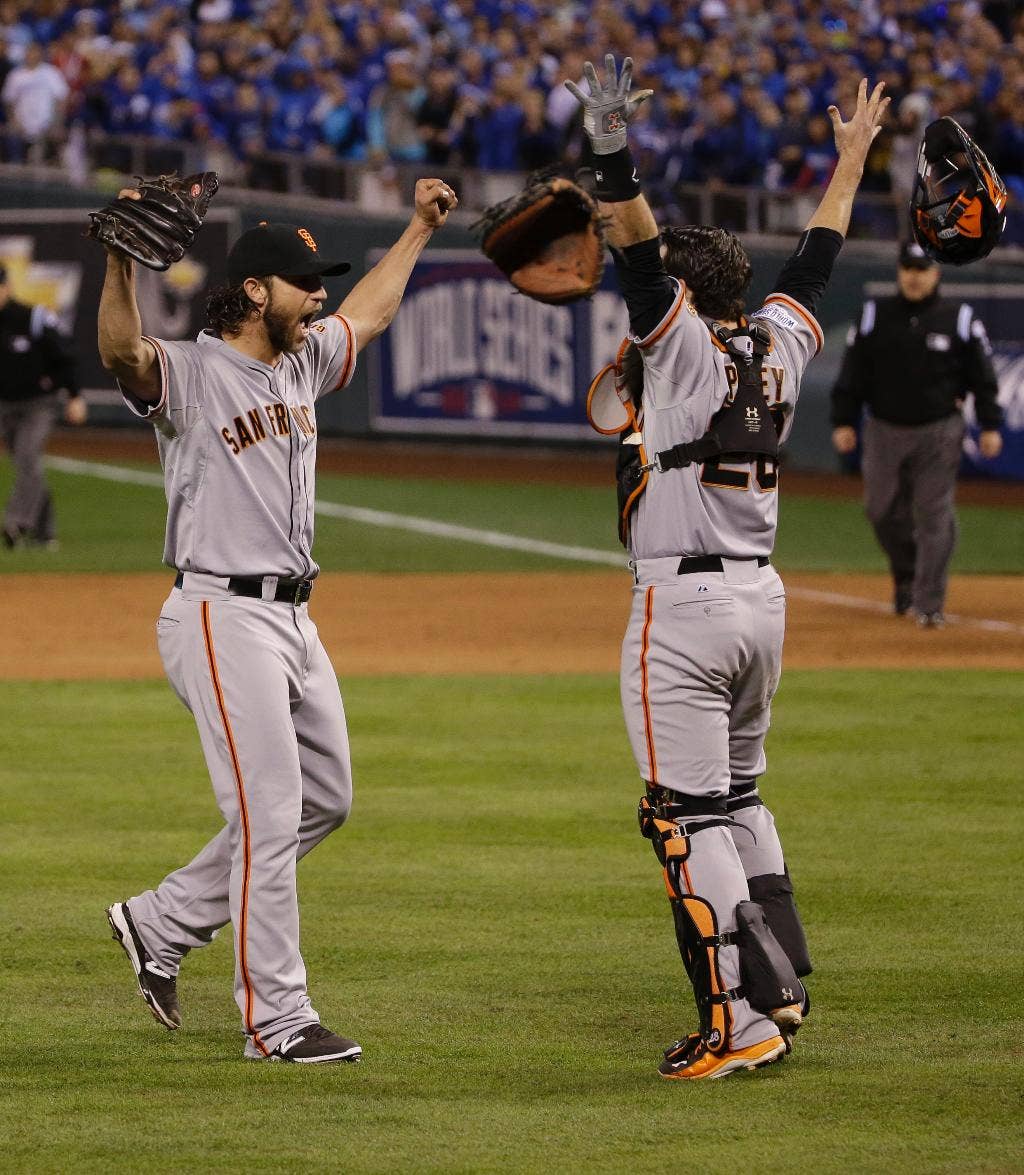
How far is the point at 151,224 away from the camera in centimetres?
512

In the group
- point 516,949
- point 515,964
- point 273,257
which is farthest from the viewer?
point 516,949

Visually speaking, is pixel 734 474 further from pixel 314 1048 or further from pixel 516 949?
pixel 516 949

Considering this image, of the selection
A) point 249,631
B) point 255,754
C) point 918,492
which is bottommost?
point 918,492

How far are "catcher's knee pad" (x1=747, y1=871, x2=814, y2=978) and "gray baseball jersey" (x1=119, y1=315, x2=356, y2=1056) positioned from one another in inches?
47.3

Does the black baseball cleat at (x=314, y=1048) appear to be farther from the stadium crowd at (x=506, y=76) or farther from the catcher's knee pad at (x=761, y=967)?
the stadium crowd at (x=506, y=76)

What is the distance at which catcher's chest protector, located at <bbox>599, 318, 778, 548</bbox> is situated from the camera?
5.14 meters

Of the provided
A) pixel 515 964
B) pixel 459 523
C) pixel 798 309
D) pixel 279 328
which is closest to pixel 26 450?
pixel 459 523

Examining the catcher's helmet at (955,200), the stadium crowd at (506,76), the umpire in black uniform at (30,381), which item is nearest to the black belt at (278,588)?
the catcher's helmet at (955,200)

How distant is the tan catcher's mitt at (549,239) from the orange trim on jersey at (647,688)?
0.80m

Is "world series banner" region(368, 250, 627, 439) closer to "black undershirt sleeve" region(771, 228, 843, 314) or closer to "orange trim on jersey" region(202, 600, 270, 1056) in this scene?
"black undershirt sleeve" region(771, 228, 843, 314)

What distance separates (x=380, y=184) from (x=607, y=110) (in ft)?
64.6

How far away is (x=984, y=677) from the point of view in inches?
458

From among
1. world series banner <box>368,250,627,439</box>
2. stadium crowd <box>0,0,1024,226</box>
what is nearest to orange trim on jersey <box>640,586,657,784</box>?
stadium crowd <box>0,0,1024,226</box>

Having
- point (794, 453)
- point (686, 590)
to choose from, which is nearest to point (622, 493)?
point (686, 590)
